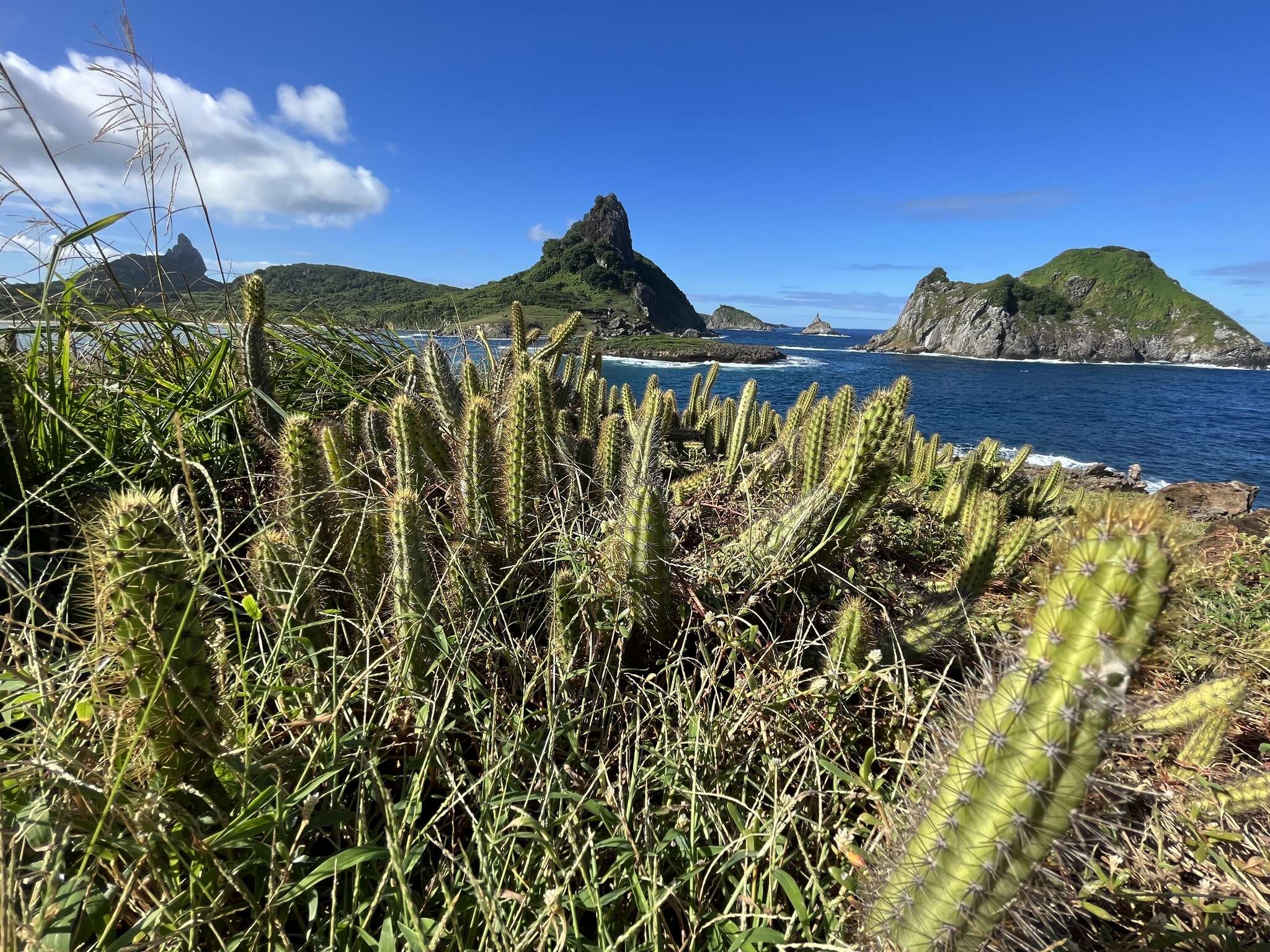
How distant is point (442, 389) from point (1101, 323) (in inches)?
5669

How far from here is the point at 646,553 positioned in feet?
6.04

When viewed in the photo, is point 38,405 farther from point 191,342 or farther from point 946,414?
point 946,414

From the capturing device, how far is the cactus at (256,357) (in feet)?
8.55

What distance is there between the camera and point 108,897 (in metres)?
1.03

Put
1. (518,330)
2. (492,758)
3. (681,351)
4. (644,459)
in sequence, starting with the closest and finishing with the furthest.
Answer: (492,758)
(644,459)
(518,330)
(681,351)

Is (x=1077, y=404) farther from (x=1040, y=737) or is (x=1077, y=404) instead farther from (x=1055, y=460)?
(x=1040, y=737)

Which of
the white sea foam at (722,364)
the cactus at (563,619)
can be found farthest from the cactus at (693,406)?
the white sea foam at (722,364)

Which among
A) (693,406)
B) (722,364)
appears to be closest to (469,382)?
(693,406)

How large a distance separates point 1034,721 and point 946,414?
50.8 metres

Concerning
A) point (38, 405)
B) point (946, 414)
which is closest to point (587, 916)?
point (38, 405)

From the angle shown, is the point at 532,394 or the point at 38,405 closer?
the point at 38,405

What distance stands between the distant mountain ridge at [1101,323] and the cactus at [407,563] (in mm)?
129094

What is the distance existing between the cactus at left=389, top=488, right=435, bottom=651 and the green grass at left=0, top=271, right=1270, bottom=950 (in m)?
0.03

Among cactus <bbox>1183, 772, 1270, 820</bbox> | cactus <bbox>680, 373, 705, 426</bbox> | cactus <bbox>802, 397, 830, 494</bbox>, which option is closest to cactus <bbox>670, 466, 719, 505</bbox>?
cactus <bbox>802, 397, 830, 494</bbox>
